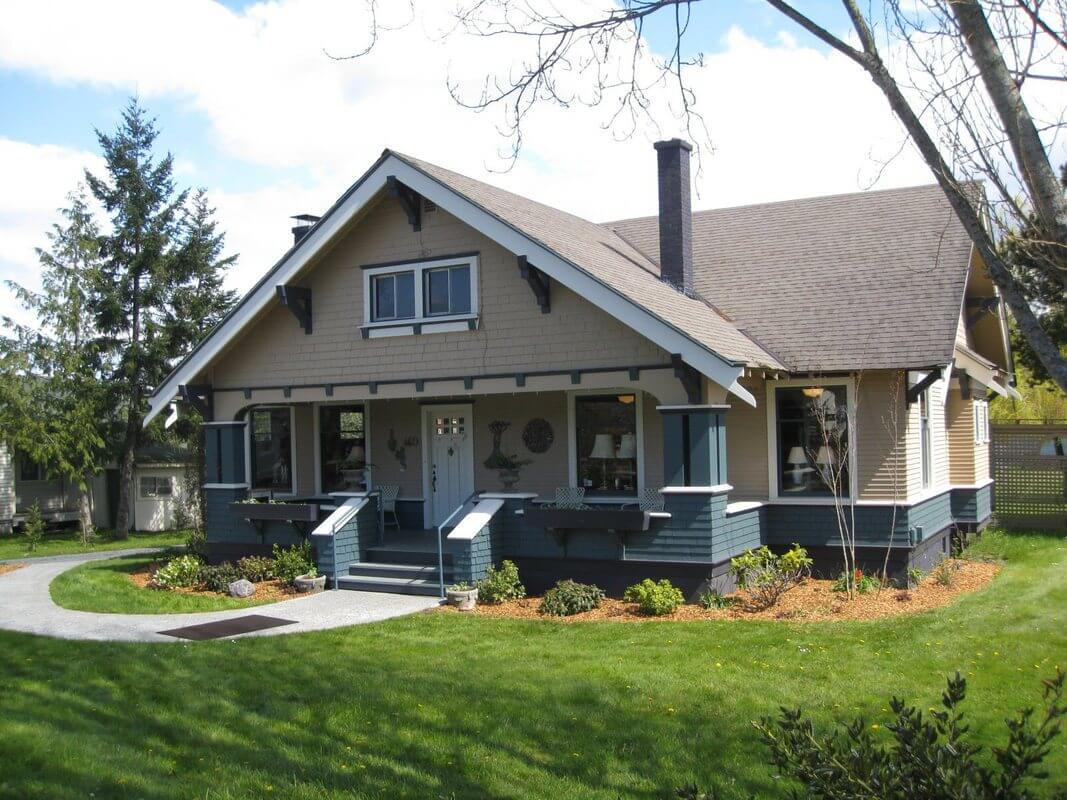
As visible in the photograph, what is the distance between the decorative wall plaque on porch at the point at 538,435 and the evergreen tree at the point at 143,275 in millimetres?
15138

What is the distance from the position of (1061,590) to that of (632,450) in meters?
6.13

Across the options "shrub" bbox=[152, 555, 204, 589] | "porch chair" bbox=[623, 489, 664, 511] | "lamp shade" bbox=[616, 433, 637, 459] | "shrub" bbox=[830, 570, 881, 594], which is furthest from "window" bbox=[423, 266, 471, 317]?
"shrub" bbox=[830, 570, 881, 594]

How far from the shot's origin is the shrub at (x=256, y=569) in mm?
Answer: 15445

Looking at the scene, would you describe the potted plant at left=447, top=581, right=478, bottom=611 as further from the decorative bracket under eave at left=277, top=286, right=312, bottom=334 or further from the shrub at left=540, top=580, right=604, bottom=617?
the decorative bracket under eave at left=277, top=286, right=312, bottom=334

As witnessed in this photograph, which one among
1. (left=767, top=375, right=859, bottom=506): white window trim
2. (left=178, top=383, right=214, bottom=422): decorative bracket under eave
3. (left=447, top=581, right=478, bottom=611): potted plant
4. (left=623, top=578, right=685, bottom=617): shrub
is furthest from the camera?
(left=178, top=383, right=214, bottom=422): decorative bracket under eave

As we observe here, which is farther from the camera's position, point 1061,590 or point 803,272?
point 803,272

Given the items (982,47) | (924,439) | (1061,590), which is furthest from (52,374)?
(982,47)

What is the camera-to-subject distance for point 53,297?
26.7 m

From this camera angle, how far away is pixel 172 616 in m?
12.9

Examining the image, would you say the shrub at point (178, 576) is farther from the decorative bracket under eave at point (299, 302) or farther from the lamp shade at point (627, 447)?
the lamp shade at point (627, 447)

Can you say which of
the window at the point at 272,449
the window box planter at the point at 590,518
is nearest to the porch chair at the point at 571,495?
the window box planter at the point at 590,518

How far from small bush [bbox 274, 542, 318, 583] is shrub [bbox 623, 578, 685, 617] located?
5.20 m

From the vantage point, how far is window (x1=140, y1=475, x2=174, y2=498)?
2977 cm

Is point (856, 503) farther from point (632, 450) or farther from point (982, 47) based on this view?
point (982, 47)
